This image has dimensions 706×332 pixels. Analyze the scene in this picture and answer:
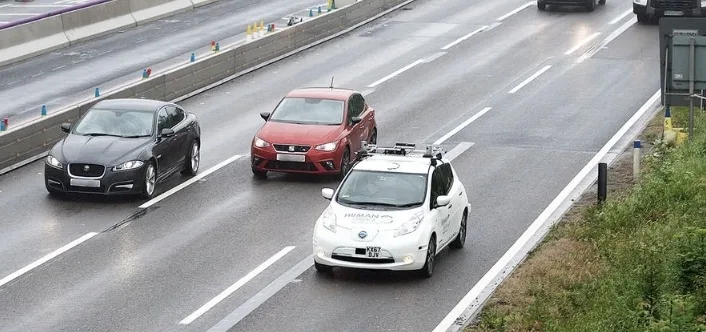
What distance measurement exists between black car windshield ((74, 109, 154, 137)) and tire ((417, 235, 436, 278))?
24.8ft

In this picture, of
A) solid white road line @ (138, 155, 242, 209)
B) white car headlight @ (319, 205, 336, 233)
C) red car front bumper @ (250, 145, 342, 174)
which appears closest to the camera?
→ white car headlight @ (319, 205, 336, 233)

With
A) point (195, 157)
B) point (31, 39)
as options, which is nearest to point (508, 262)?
point (195, 157)

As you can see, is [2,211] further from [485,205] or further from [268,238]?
[485,205]

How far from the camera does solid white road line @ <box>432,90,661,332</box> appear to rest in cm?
1761

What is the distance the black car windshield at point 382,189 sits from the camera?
65.1 feet

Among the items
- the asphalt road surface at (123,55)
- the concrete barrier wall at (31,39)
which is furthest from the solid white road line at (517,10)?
the concrete barrier wall at (31,39)

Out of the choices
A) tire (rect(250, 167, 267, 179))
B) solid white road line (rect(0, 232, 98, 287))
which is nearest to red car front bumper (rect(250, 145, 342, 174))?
tire (rect(250, 167, 267, 179))

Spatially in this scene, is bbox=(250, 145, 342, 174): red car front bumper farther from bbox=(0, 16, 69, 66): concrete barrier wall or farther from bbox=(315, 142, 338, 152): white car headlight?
bbox=(0, 16, 69, 66): concrete barrier wall

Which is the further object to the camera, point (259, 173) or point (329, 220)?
point (259, 173)

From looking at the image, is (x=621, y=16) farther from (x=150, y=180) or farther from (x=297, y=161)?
(x=150, y=180)

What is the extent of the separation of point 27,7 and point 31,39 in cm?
1298

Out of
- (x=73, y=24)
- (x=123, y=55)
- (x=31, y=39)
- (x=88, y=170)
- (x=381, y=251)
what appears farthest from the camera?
(x=73, y=24)

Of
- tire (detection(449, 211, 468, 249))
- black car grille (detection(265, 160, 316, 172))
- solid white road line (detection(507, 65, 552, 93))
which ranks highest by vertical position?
tire (detection(449, 211, 468, 249))

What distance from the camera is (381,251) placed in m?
19.1
